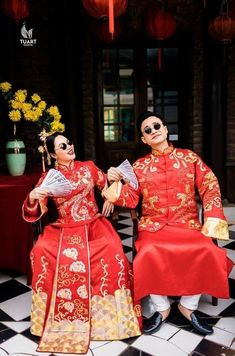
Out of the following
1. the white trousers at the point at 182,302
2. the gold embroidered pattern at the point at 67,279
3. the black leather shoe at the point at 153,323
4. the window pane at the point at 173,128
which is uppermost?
the window pane at the point at 173,128

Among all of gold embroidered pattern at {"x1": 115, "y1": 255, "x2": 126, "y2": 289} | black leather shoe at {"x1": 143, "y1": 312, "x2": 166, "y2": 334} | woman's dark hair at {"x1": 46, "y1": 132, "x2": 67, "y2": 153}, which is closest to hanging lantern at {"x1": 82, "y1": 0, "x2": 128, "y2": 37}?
woman's dark hair at {"x1": 46, "y1": 132, "x2": 67, "y2": 153}

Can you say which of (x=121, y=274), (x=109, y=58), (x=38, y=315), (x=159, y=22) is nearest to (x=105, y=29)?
(x=159, y=22)

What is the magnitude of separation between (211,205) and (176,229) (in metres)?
0.29

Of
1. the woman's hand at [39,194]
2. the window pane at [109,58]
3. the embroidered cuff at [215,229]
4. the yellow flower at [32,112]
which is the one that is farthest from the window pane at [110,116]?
the embroidered cuff at [215,229]

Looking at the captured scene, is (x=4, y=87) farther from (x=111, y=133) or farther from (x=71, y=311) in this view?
(x=111, y=133)

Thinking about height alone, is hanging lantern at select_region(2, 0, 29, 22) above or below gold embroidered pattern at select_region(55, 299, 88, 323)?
above

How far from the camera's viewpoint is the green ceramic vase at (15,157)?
3.60 metres

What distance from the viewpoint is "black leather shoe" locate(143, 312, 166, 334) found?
2.46m

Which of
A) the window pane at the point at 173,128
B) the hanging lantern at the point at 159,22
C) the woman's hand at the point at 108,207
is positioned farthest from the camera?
the window pane at the point at 173,128

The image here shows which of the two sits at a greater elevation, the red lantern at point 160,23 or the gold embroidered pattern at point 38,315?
the red lantern at point 160,23

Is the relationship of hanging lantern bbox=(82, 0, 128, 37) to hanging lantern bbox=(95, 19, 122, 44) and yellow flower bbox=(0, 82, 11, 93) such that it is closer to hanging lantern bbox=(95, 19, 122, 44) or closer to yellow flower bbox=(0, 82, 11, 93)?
yellow flower bbox=(0, 82, 11, 93)

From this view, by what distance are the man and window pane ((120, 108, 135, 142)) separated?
3.19 metres

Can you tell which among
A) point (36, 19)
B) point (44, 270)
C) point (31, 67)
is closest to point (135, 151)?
point (31, 67)

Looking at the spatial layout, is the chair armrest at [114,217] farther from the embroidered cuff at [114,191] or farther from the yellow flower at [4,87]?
the yellow flower at [4,87]
